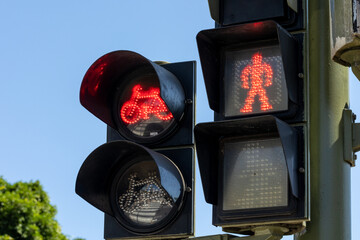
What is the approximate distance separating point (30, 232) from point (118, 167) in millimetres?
16089

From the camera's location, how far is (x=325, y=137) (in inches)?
230

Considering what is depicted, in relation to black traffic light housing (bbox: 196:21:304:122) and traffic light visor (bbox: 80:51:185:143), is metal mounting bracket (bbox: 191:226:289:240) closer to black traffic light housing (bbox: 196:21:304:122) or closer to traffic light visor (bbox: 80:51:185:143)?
black traffic light housing (bbox: 196:21:304:122)

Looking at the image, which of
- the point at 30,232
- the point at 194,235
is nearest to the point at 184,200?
the point at 194,235

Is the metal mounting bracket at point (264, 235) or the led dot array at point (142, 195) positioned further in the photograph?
the led dot array at point (142, 195)

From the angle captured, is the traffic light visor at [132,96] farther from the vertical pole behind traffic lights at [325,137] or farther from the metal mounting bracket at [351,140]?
the metal mounting bracket at [351,140]

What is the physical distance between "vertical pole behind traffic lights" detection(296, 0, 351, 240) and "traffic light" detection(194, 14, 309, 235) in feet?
0.57

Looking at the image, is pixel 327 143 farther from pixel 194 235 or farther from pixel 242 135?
pixel 194 235

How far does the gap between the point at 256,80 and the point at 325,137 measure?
0.46 meters

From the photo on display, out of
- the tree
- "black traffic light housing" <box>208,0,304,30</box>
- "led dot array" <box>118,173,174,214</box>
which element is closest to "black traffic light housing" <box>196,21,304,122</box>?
"black traffic light housing" <box>208,0,304,30</box>

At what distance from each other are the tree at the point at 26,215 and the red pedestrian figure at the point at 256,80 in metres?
15.9

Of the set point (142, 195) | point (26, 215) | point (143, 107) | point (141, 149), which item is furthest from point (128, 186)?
point (26, 215)

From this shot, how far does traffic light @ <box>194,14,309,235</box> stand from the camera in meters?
5.52

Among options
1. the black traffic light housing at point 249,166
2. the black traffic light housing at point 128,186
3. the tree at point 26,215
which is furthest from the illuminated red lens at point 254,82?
the tree at point 26,215

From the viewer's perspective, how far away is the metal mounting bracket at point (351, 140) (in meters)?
5.79
